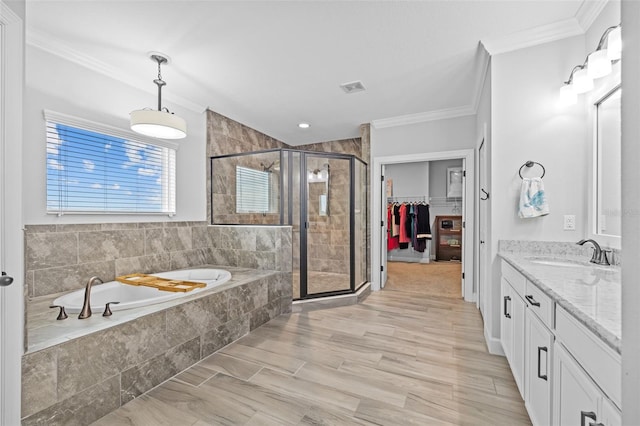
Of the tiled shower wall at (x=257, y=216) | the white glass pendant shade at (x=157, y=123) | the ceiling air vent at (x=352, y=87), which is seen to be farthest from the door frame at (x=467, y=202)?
the white glass pendant shade at (x=157, y=123)

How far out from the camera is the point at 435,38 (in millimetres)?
2297

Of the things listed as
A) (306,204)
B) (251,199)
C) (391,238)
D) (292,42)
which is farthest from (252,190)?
(391,238)

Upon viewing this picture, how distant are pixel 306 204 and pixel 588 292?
2.90 m

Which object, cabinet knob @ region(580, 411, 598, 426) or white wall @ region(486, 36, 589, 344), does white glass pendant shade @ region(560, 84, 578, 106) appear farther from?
cabinet knob @ region(580, 411, 598, 426)

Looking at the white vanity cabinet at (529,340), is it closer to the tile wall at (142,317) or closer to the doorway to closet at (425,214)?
the tile wall at (142,317)

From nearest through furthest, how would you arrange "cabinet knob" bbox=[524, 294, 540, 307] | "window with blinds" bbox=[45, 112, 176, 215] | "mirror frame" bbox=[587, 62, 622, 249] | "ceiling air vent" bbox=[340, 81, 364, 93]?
"cabinet knob" bbox=[524, 294, 540, 307] < "mirror frame" bbox=[587, 62, 622, 249] < "window with blinds" bbox=[45, 112, 176, 215] < "ceiling air vent" bbox=[340, 81, 364, 93]

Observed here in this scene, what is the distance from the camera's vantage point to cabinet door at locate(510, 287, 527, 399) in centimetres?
162

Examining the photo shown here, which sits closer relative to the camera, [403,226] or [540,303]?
[540,303]

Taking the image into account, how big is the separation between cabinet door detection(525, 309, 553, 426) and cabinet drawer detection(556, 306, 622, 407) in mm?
197

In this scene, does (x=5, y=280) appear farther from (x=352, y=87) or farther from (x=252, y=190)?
(x=352, y=87)

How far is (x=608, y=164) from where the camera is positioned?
1890 mm

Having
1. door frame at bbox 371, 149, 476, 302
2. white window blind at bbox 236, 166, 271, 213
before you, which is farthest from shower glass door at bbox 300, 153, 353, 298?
door frame at bbox 371, 149, 476, 302

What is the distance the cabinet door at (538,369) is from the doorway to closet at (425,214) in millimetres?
4848

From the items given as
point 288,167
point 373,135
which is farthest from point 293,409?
point 373,135
